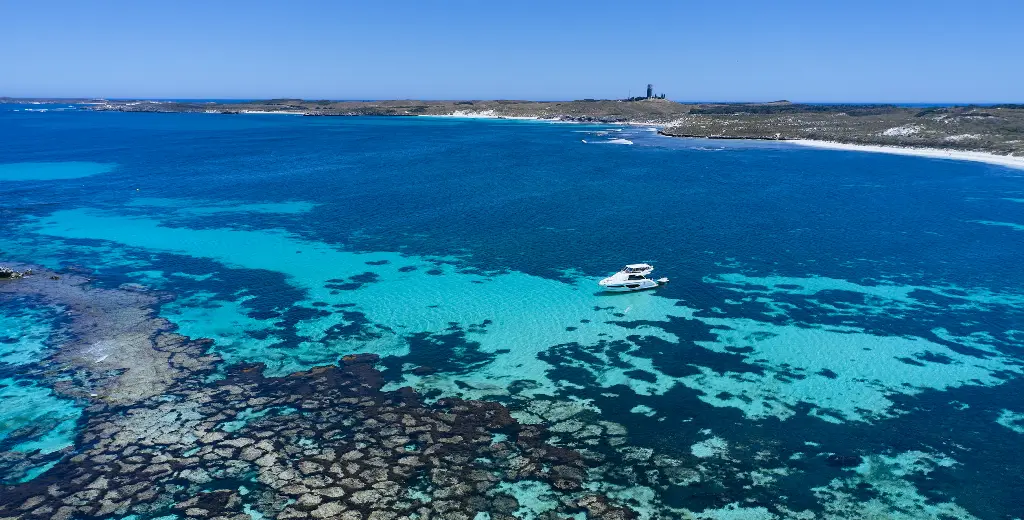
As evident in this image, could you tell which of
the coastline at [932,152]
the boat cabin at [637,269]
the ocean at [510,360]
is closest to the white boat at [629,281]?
the boat cabin at [637,269]

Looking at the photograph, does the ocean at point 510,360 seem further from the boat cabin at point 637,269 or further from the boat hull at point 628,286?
the boat cabin at point 637,269

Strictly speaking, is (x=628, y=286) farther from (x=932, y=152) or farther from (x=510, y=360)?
(x=932, y=152)

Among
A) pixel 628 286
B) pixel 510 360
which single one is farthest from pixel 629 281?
pixel 510 360

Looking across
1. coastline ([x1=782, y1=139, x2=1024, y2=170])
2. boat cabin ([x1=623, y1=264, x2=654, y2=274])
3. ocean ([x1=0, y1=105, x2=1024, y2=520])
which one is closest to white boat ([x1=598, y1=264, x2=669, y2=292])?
boat cabin ([x1=623, y1=264, x2=654, y2=274])

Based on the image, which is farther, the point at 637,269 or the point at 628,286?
the point at 637,269

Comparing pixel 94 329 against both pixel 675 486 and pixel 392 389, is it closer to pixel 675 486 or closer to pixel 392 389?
pixel 392 389

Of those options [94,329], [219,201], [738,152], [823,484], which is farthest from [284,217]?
[738,152]
